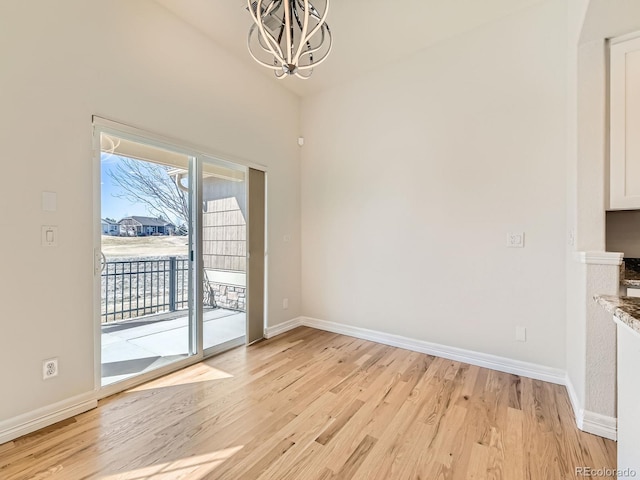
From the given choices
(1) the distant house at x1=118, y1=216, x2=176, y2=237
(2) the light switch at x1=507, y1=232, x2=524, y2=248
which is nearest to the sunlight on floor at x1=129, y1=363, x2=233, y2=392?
(1) the distant house at x1=118, y1=216, x2=176, y2=237

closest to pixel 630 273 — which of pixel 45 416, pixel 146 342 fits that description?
pixel 146 342

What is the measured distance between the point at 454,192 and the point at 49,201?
131 inches

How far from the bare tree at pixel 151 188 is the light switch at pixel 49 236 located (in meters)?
0.52

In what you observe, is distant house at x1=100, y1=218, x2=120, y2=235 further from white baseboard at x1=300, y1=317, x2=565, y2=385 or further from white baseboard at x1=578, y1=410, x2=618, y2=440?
white baseboard at x1=578, y1=410, x2=618, y2=440

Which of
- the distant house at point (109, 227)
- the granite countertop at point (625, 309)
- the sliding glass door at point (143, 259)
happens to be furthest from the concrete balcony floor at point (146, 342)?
the granite countertop at point (625, 309)

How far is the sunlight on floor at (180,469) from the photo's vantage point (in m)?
1.48

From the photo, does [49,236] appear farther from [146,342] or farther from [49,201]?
[146,342]

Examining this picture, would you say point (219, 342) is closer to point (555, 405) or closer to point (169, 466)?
point (169, 466)

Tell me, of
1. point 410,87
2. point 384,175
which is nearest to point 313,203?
point 384,175

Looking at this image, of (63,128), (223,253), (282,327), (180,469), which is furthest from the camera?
(282,327)

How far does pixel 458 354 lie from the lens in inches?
114

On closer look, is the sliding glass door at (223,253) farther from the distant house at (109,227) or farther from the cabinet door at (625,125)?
→ the cabinet door at (625,125)

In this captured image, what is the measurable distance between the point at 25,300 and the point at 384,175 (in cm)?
324

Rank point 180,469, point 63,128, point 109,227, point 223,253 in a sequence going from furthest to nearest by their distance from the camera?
point 223,253 → point 109,227 → point 63,128 → point 180,469
